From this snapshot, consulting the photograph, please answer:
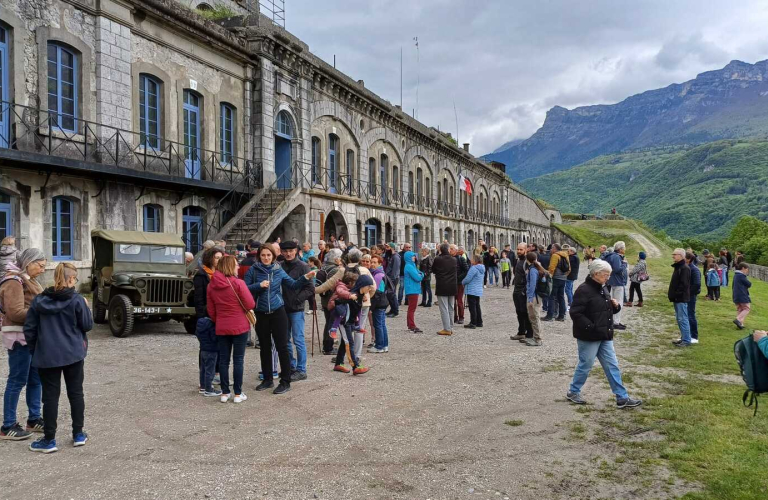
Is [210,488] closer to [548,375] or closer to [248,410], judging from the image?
[248,410]

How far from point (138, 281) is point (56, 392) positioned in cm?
639

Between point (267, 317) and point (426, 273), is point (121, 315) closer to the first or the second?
point (267, 317)

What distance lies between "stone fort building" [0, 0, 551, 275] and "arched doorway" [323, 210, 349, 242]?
65 mm

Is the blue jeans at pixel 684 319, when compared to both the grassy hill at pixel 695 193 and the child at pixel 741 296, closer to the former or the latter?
the child at pixel 741 296

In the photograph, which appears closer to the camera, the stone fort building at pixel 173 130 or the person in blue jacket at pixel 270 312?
the person in blue jacket at pixel 270 312

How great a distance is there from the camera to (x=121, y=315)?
11.1 meters

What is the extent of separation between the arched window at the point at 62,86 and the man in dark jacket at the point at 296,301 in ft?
31.5

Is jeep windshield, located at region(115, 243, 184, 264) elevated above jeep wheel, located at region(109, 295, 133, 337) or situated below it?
above

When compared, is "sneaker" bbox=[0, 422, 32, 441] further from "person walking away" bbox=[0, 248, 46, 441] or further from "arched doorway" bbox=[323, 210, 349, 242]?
"arched doorway" bbox=[323, 210, 349, 242]

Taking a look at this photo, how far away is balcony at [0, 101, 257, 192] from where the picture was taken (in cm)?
1307

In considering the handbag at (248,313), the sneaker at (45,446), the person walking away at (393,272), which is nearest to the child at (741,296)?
the person walking away at (393,272)

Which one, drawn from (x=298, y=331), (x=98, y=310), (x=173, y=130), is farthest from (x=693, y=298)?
(x=173, y=130)

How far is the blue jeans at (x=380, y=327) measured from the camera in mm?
9789

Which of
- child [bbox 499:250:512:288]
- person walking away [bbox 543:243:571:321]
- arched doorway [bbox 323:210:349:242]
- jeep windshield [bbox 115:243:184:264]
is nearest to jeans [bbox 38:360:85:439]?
jeep windshield [bbox 115:243:184:264]
